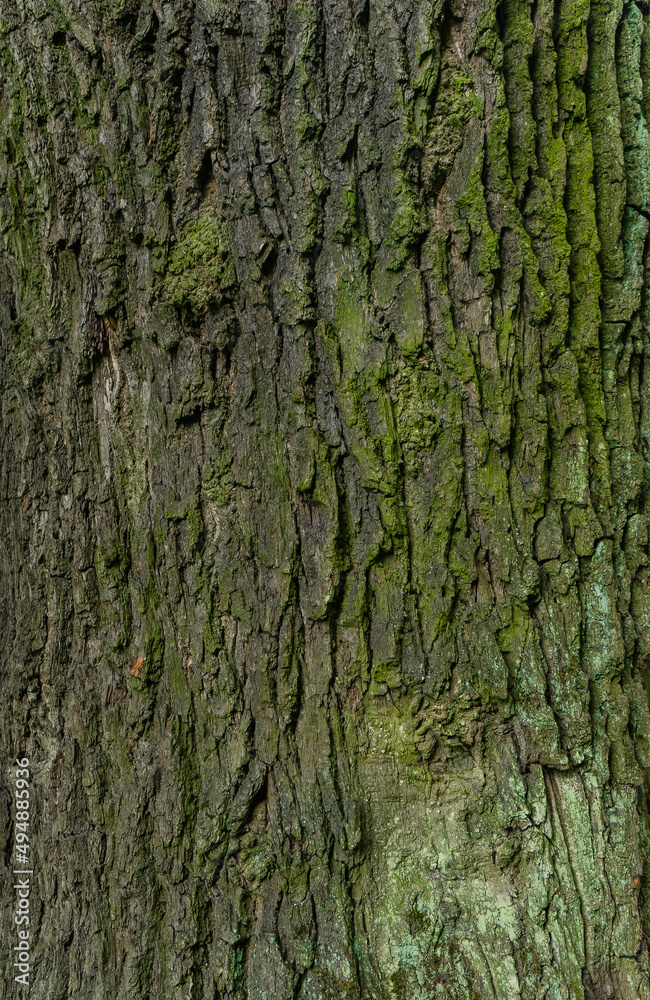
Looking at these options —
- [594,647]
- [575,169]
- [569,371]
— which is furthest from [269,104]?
[594,647]

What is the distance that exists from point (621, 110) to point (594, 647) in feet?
4.25

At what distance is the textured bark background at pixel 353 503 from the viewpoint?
1452mm

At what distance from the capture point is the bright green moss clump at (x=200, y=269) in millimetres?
1509

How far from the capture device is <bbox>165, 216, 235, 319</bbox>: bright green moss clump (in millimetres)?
1509

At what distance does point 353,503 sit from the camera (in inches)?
58.3

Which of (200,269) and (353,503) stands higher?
(200,269)

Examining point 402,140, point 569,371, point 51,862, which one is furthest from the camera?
point 51,862

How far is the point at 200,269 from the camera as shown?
1518 mm

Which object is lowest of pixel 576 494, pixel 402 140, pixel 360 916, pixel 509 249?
pixel 360 916

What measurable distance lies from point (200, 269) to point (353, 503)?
0.62 metres

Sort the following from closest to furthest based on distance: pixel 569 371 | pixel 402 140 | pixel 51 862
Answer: pixel 402 140
pixel 569 371
pixel 51 862

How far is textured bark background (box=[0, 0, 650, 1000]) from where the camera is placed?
1.45 meters

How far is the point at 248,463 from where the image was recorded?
152 cm

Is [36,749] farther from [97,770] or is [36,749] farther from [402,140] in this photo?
[402,140]
